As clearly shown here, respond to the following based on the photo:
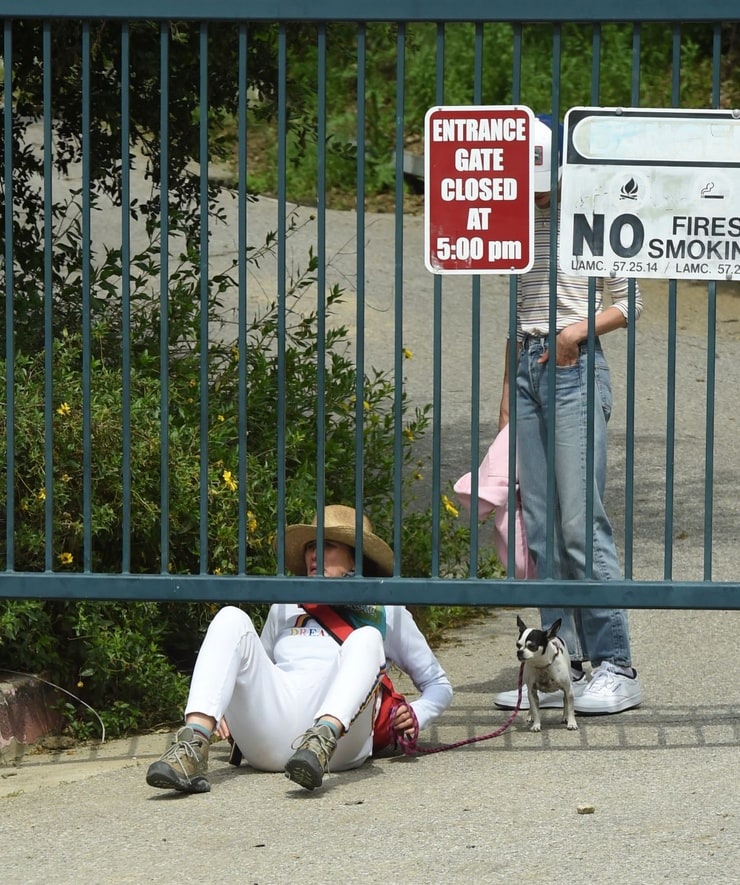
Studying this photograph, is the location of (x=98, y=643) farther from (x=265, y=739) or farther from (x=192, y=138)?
(x=192, y=138)

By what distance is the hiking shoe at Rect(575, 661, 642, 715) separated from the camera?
4.67 metres

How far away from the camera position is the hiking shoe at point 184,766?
12.6 feet

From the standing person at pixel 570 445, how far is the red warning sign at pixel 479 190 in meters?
0.39

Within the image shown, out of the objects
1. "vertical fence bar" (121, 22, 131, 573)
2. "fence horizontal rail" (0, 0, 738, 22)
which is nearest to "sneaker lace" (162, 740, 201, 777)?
"vertical fence bar" (121, 22, 131, 573)

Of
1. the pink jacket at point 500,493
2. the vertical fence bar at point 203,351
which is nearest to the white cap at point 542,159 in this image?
the pink jacket at point 500,493

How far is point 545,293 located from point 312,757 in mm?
1607

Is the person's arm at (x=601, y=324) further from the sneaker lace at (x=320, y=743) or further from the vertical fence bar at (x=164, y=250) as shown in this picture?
the sneaker lace at (x=320, y=743)

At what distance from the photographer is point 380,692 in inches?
171

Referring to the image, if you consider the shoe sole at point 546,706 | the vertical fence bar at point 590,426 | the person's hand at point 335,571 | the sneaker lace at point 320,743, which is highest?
the vertical fence bar at point 590,426

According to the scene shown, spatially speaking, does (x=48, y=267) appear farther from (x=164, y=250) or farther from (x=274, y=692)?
(x=274, y=692)

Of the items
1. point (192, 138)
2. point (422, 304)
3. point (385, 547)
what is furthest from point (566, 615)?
point (422, 304)

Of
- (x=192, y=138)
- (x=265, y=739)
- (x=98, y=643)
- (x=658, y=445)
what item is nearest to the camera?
(x=265, y=739)

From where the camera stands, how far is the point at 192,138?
258 inches

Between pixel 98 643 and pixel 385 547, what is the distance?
1.01 m
